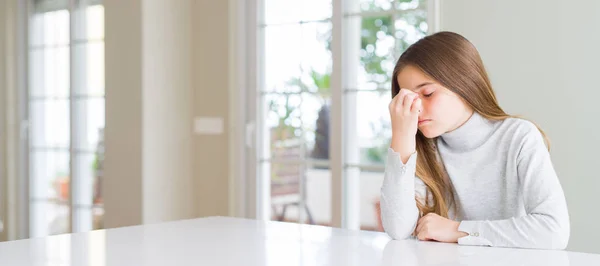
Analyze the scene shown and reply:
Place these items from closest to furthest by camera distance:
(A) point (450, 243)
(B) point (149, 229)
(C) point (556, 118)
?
(A) point (450, 243) → (B) point (149, 229) → (C) point (556, 118)

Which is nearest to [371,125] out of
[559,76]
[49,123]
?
[559,76]

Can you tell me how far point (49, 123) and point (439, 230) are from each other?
180 inches

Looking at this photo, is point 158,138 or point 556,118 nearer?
point 556,118

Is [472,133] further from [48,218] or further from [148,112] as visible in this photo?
[48,218]

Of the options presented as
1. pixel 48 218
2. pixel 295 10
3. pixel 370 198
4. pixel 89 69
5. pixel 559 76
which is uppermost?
pixel 295 10

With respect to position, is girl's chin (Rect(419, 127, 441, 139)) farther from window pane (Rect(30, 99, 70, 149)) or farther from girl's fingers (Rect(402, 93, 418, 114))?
window pane (Rect(30, 99, 70, 149))

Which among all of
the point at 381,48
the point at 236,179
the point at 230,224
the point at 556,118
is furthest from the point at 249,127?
the point at 230,224

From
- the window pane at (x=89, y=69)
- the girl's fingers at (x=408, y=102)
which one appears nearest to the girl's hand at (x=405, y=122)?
the girl's fingers at (x=408, y=102)

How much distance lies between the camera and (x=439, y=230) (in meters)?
1.65

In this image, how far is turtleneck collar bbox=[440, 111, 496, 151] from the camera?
1.86 metres

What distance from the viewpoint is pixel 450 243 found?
1606mm

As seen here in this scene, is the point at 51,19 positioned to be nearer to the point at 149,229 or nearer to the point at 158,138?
the point at 158,138

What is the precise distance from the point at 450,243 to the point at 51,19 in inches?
183

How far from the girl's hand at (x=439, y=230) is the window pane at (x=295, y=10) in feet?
8.48
